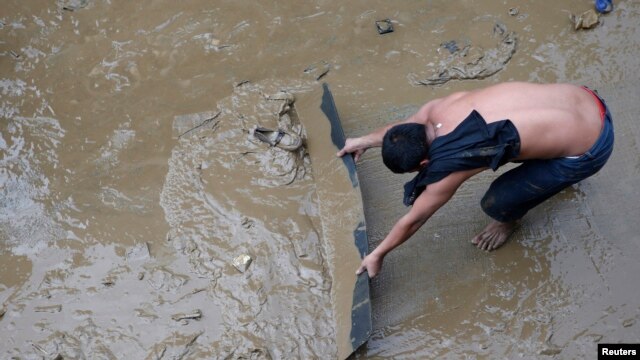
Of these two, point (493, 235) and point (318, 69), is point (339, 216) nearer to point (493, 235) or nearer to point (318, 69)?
point (493, 235)

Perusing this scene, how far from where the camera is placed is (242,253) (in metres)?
2.97

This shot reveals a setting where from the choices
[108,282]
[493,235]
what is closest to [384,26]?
[493,235]

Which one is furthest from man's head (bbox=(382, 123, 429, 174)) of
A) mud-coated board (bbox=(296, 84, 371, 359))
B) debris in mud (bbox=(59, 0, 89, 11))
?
debris in mud (bbox=(59, 0, 89, 11))

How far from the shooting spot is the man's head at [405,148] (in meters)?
2.28

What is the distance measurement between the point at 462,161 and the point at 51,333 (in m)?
2.18

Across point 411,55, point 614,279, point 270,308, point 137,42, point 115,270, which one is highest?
point 137,42

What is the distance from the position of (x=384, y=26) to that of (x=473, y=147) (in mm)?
1684

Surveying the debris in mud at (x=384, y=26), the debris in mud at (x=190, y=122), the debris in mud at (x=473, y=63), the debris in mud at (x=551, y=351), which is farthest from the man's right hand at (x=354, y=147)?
the debris in mud at (x=551, y=351)

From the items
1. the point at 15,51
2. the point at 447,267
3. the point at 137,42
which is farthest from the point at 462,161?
the point at 15,51

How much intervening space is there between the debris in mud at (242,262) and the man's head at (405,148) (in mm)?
1010

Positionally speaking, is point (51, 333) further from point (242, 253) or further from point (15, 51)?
point (15, 51)

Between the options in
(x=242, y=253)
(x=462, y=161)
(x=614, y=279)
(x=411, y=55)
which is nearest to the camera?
(x=462, y=161)

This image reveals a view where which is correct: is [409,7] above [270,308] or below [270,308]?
above

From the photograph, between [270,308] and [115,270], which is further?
[115,270]
